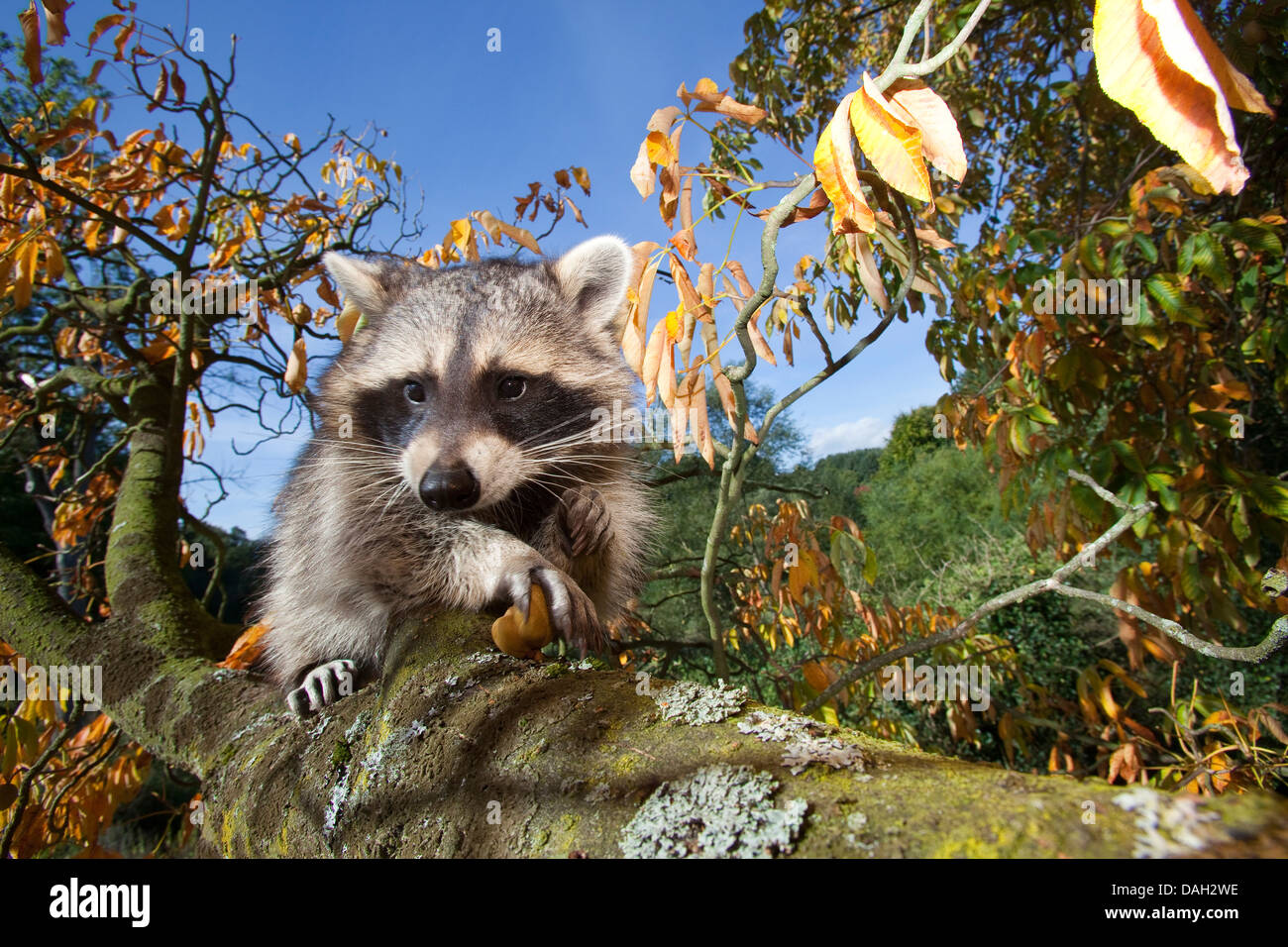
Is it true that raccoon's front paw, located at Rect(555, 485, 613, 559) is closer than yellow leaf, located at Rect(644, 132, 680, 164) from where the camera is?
No

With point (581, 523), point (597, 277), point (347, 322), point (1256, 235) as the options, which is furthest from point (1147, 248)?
point (347, 322)

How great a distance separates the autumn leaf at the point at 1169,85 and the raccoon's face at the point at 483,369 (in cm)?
180

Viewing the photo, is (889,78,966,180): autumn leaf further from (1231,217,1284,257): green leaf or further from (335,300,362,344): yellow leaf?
(1231,217,1284,257): green leaf

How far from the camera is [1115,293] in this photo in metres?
3.29

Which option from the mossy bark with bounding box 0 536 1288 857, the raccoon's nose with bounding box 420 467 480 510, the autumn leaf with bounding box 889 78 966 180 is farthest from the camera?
the raccoon's nose with bounding box 420 467 480 510

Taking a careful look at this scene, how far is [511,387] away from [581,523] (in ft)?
1.97

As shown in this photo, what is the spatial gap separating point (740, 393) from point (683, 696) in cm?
124

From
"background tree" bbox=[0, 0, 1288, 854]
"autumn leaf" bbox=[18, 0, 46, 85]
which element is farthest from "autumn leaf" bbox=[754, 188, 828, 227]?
"autumn leaf" bbox=[18, 0, 46, 85]

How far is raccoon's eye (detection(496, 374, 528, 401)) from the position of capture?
2494 mm

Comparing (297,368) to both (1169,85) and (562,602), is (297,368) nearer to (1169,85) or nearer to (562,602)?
(562,602)

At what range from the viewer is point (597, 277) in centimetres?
288

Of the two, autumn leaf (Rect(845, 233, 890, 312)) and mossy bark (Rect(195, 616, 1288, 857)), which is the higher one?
autumn leaf (Rect(845, 233, 890, 312))

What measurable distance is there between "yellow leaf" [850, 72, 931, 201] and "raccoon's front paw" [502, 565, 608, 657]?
4.06ft

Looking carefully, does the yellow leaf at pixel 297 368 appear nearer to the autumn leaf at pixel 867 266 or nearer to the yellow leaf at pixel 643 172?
the yellow leaf at pixel 643 172
